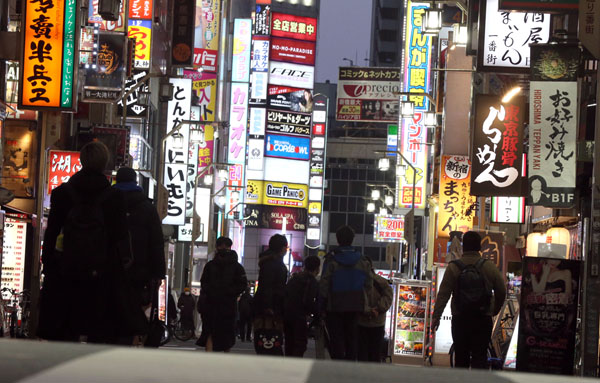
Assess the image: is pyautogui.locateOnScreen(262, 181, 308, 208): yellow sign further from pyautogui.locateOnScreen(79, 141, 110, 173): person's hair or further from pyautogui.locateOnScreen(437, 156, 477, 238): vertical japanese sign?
pyautogui.locateOnScreen(79, 141, 110, 173): person's hair

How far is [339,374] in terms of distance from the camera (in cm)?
169

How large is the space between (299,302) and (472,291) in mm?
3015

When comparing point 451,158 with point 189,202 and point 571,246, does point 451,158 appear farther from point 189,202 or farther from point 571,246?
point 189,202

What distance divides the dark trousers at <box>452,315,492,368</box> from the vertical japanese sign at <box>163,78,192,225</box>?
2535 cm

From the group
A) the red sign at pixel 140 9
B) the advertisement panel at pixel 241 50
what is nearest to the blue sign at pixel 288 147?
the advertisement panel at pixel 241 50

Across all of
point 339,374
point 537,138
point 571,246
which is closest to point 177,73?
point 571,246

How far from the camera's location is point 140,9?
28.3 meters

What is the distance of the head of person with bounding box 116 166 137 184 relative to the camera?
8531mm

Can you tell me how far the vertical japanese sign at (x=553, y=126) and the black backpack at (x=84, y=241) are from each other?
875cm

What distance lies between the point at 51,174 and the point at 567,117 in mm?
12094

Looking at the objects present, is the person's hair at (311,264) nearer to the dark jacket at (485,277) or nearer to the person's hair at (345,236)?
the person's hair at (345,236)

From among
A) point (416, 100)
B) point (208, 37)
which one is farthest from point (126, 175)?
point (208, 37)

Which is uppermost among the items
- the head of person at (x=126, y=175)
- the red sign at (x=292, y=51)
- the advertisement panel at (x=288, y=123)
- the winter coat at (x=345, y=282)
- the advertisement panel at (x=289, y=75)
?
the red sign at (x=292, y=51)

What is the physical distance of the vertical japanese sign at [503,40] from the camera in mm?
15719
